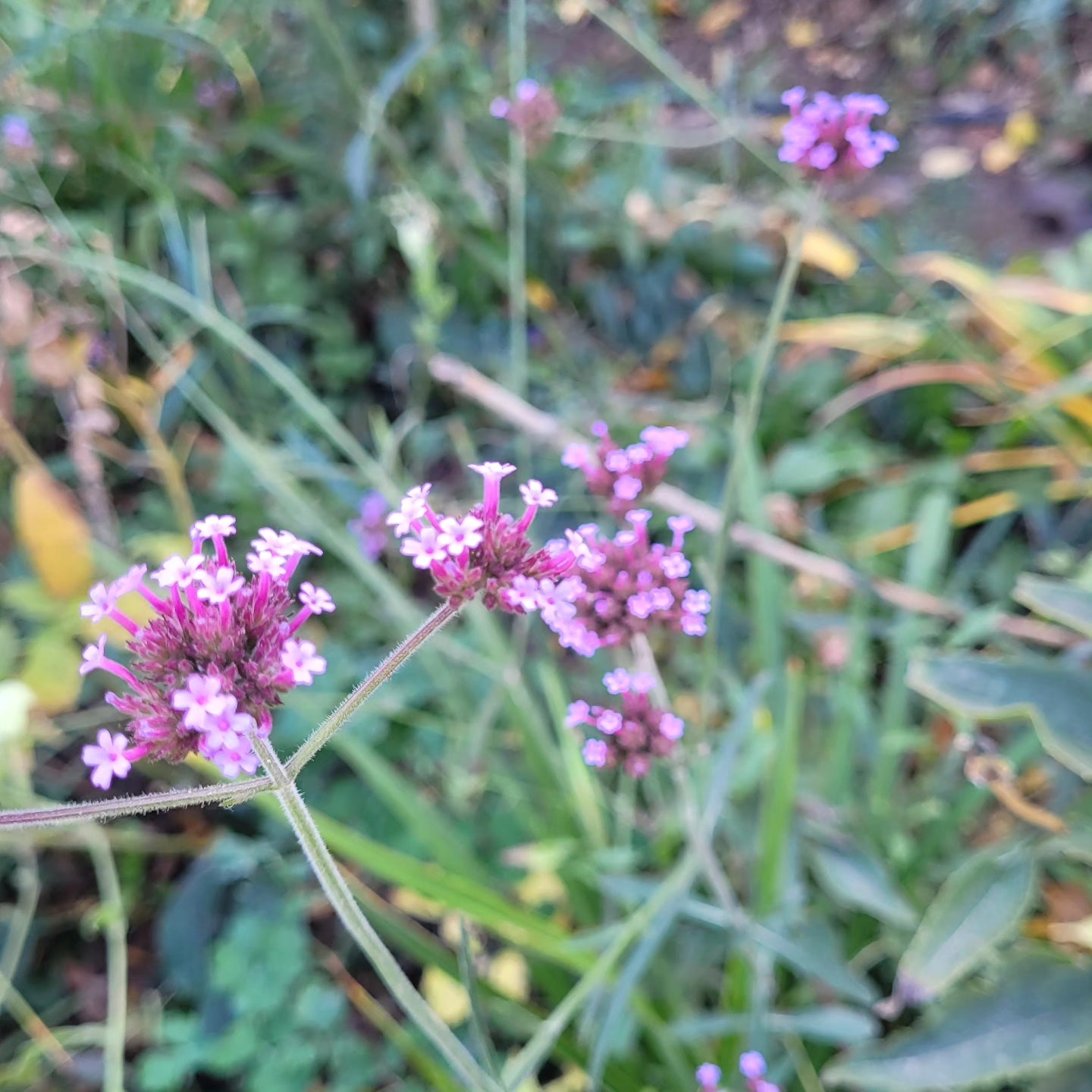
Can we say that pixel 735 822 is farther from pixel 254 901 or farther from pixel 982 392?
pixel 982 392

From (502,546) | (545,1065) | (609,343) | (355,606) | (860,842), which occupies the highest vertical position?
(609,343)

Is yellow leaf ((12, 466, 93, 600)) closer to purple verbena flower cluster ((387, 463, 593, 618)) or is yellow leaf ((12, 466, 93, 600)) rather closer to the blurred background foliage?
the blurred background foliage

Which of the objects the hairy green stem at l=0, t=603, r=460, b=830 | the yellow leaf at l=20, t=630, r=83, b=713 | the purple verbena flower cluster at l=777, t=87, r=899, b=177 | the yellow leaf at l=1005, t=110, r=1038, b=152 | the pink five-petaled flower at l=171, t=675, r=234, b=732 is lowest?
the yellow leaf at l=20, t=630, r=83, b=713

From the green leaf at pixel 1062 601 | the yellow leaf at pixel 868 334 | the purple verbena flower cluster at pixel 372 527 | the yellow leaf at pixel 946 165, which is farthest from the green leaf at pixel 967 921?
the yellow leaf at pixel 946 165

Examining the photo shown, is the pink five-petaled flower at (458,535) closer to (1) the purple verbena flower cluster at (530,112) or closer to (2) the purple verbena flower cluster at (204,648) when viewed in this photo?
(2) the purple verbena flower cluster at (204,648)

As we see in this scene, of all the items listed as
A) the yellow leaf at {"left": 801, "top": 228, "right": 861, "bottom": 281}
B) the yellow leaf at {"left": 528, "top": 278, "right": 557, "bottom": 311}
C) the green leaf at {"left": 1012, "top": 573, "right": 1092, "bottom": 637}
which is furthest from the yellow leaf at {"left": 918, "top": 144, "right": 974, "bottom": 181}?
the green leaf at {"left": 1012, "top": 573, "right": 1092, "bottom": 637}

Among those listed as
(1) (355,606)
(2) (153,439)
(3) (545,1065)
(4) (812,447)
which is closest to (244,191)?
(2) (153,439)
